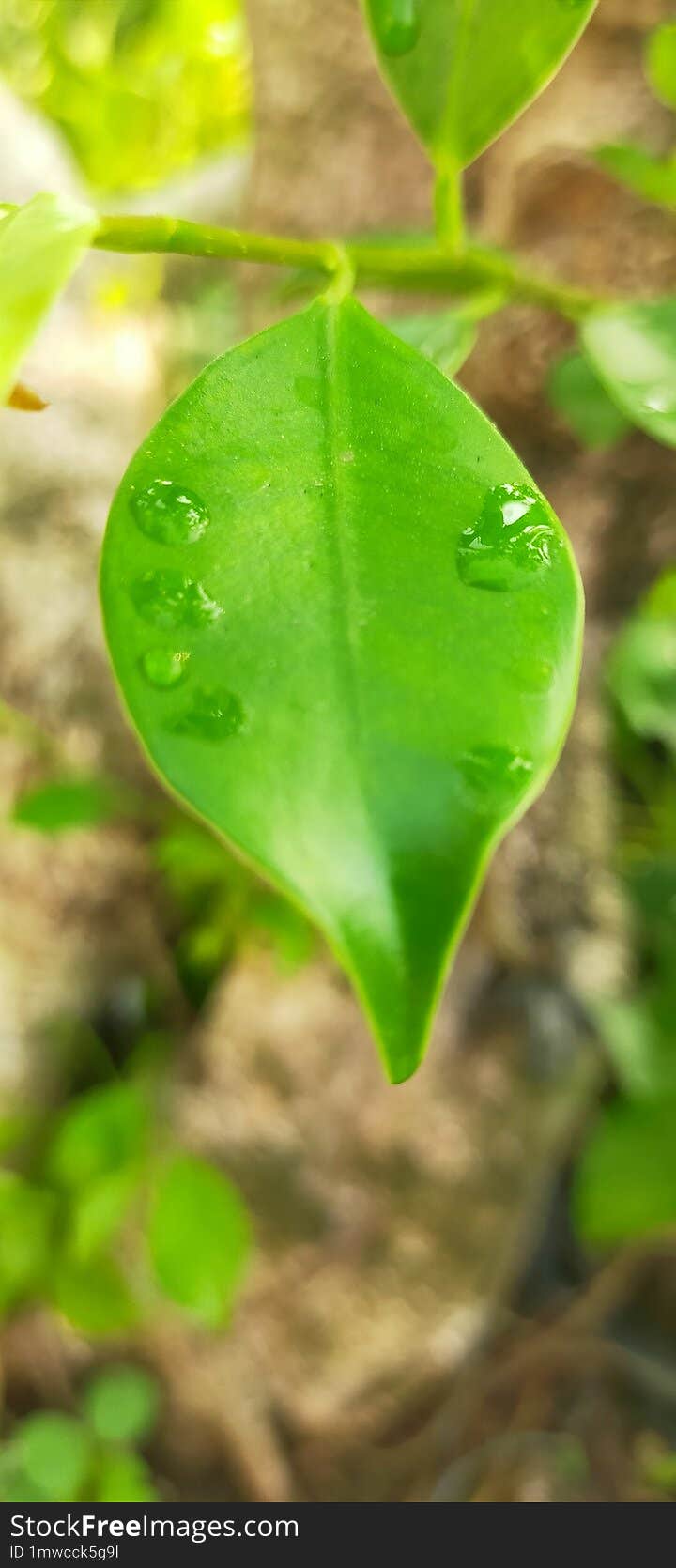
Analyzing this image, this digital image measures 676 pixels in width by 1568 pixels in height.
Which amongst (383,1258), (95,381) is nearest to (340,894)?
(383,1258)

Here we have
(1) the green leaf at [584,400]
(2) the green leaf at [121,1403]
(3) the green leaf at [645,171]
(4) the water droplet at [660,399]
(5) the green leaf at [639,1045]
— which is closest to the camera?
(4) the water droplet at [660,399]

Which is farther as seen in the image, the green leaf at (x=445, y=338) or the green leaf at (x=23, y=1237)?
the green leaf at (x=23, y=1237)

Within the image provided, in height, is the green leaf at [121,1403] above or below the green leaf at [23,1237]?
below

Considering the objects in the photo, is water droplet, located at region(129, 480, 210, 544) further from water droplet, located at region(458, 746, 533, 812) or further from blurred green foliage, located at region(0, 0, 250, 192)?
blurred green foliage, located at region(0, 0, 250, 192)

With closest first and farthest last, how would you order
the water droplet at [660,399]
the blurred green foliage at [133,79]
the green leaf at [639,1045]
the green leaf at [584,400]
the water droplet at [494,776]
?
the water droplet at [494,776]
the water droplet at [660,399]
the green leaf at [584,400]
the green leaf at [639,1045]
the blurred green foliage at [133,79]

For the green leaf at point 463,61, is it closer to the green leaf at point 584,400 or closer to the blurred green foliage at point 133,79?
the green leaf at point 584,400

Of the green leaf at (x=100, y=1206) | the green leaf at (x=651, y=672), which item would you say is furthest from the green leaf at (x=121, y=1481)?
the green leaf at (x=651, y=672)

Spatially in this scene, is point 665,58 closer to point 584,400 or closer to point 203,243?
point 584,400

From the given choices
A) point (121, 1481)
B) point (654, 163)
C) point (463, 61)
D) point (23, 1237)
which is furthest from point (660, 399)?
point (121, 1481)
